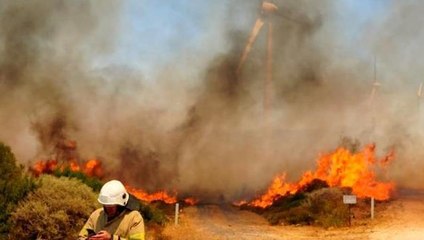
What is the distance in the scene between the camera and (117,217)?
5.41 metres

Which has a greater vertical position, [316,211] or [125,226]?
[316,211]

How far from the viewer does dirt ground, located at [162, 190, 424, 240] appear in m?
19.1

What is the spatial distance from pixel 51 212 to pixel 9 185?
1300 millimetres

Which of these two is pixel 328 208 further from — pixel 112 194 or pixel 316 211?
pixel 112 194

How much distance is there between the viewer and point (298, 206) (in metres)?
28.2

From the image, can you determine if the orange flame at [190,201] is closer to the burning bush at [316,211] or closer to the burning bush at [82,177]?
the burning bush at [316,211]

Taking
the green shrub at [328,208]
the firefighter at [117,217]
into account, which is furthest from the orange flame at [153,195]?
the firefighter at [117,217]

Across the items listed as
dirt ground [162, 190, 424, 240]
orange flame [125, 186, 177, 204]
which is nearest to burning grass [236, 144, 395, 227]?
dirt ground [162, 190, 424, 240]

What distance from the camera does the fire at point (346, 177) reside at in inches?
1258

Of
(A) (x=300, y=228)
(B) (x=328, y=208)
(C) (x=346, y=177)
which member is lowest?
(A) (x=300, y=228)

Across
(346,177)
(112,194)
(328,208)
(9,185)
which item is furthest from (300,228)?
(112,194)

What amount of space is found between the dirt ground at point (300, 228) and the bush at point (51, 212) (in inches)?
171

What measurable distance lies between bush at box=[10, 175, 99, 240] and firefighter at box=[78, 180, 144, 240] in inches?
325

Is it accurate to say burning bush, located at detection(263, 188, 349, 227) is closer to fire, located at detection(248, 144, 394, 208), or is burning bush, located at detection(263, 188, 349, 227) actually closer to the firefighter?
fire, located at detection(248, 144, 394, 208)
